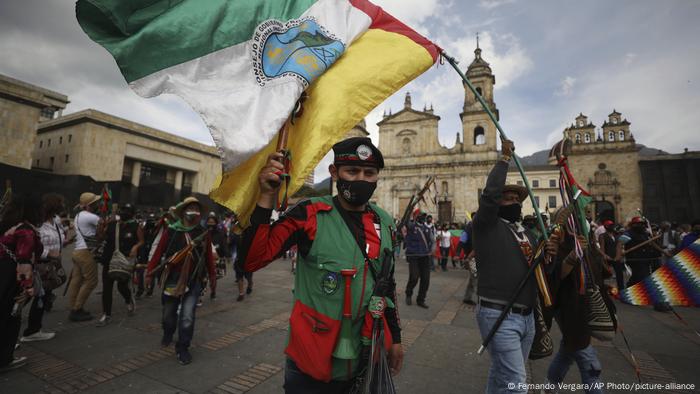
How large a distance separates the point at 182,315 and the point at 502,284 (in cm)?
382

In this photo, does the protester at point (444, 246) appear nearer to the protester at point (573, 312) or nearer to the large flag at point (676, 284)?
the large flag at point (676, 284)

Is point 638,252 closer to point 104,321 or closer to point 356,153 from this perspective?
point 356,153

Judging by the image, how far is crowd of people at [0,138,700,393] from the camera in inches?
67.3

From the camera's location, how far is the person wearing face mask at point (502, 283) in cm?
241

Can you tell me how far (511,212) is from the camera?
2934 millimetres

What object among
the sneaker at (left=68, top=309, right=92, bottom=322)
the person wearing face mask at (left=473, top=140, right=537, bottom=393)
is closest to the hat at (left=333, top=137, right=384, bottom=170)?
the person wearing face mask at (left=473, top=140, right=537, bottom=393)

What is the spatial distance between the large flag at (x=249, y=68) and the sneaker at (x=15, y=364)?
13.2ft

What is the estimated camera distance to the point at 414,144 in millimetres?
44281

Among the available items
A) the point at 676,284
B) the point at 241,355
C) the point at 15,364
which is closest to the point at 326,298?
the point at 241,355

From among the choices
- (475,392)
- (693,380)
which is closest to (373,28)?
(475,392)

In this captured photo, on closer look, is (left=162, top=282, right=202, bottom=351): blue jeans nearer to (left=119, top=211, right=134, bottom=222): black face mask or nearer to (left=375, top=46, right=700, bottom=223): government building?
(left=119, top=211, right=134, bottom=222): black face mask

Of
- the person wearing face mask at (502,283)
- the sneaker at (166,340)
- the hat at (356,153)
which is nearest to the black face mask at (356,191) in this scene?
the hat at (356,153)

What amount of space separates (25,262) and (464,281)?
10.7 meters

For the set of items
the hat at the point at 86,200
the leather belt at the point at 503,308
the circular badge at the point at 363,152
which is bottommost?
the leather belt at the point at 503,308
